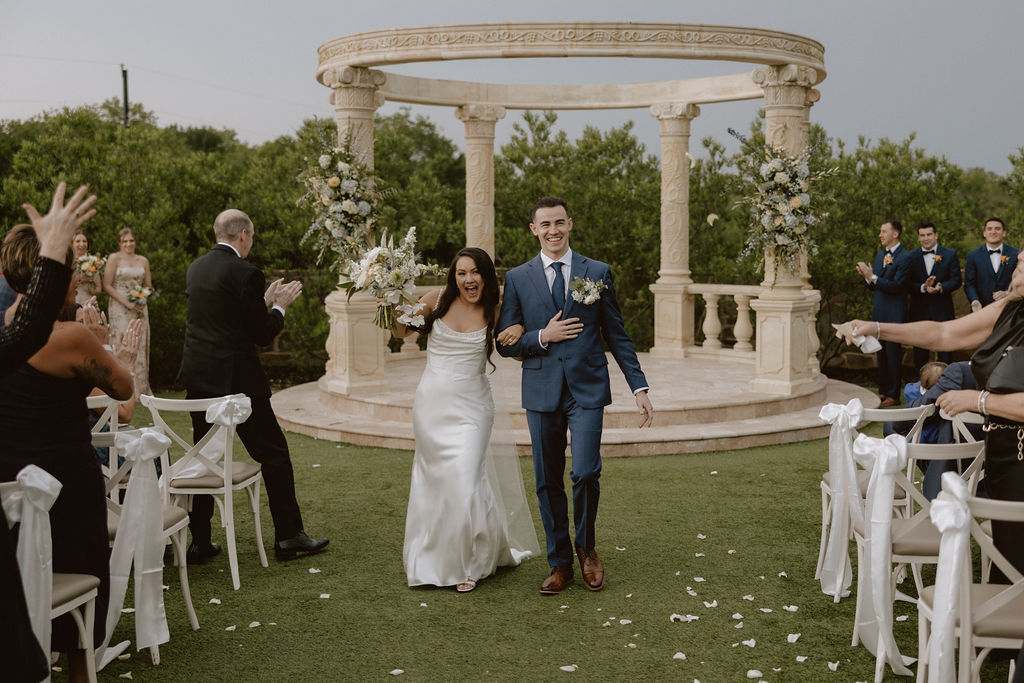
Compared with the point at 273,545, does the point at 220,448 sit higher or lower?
higher

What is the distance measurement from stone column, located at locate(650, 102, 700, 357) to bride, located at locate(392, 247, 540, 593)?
8.55 meters

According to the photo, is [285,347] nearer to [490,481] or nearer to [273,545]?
[273,545]

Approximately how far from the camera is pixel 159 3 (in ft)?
77.6

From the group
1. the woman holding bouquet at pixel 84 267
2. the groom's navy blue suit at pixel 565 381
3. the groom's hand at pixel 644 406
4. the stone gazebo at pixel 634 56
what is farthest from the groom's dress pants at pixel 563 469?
the woman holding bouquet at pixel 84 267

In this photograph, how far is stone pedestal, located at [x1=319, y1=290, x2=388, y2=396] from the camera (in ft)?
33.7

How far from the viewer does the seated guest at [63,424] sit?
3.50 m

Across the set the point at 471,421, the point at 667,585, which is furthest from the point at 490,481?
the point at 667,585

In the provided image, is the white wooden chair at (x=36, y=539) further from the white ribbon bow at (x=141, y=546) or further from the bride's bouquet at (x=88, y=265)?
the bride's bouquet at (x=88, y=265)

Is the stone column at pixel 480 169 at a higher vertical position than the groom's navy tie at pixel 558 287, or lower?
higher

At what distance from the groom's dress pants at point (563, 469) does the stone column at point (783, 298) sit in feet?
18.5

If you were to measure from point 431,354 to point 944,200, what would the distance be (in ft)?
36.8

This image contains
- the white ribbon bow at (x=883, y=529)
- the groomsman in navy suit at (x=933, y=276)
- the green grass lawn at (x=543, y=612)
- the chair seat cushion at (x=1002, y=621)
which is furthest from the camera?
the groomsman in navy suit at (x=933, y=276)

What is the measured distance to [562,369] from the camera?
16.5 ft

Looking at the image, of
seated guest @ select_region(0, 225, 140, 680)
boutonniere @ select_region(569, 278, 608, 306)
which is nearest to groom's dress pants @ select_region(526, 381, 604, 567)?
boutonniere @ select_region(569, 278, 608, 306)
